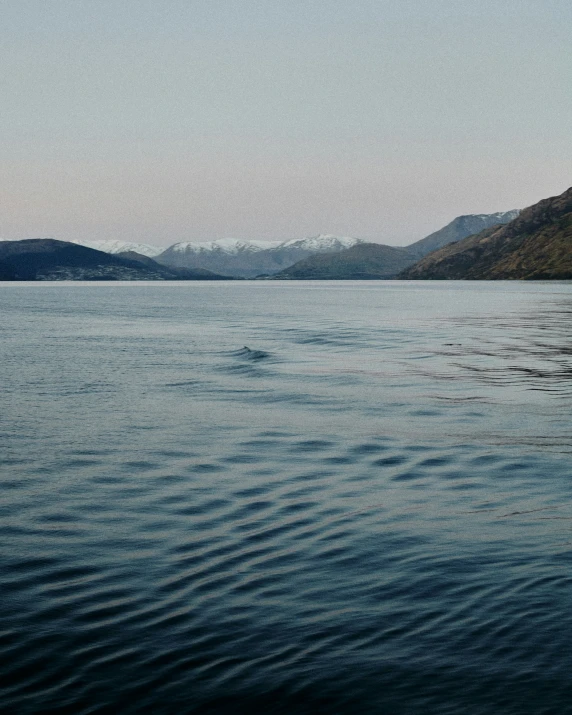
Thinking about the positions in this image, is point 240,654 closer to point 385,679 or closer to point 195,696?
point 195,696

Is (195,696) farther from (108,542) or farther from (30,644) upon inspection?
(108,542)

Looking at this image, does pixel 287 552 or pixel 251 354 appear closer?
pixel 287 552

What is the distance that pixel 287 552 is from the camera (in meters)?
17.0

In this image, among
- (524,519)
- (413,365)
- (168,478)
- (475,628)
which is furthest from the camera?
(413,365)

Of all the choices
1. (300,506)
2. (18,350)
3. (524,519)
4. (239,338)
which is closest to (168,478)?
(300,506)

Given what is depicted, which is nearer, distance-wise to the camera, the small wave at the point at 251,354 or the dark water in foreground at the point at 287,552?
the dark water in foreground at the point at 287,552

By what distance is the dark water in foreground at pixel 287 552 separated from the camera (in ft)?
36.7

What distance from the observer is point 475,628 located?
12914 mm

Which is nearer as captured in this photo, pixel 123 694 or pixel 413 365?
pixel 123 694

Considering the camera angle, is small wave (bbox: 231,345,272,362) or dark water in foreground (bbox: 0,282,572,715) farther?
small wave (bbox: 231,345,272,362)

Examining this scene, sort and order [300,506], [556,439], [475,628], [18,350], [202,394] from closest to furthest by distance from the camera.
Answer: [475,628] → [300,506] → [556,439] → [202,394] → [18,350]

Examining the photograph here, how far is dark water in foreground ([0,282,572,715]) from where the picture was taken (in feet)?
36.7

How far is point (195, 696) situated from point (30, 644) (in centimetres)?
319

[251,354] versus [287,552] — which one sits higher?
[251,354]
